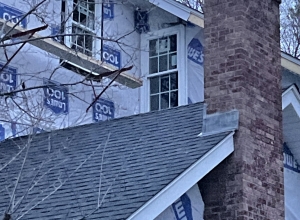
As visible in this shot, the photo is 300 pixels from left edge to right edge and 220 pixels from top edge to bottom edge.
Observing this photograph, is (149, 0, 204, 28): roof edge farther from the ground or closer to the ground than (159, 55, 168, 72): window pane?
farther from the ground

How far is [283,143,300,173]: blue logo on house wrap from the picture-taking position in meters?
11.6

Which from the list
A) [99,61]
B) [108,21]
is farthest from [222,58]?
[108,21]

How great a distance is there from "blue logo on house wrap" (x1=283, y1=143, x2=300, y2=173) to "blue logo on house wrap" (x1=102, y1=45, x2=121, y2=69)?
15.1ft

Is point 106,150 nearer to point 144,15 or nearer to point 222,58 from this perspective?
point 222,58

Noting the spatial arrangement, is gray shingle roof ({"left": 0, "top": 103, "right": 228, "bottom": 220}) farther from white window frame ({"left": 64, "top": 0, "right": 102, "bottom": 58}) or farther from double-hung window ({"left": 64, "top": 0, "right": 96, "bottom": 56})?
double-hung window ({"left": 64, "top": 0, "right": 96, "bottom": 56})

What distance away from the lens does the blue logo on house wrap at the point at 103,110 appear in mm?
14791

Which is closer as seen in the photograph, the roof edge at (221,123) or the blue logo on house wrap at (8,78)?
the roof edge at (221,123)

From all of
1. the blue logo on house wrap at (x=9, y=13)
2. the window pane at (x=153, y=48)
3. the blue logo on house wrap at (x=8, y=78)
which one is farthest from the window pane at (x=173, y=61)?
the blue logo on house wrap at (x=8, y=78)

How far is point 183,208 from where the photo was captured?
9.40 meters

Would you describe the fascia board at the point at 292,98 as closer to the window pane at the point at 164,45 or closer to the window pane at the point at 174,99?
the window pane at the point at 174,99

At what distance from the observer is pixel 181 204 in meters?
9.38

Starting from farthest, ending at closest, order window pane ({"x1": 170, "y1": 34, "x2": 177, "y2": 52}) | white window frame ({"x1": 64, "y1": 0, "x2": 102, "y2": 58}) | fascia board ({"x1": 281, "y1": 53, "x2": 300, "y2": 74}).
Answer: window pane ({"x1": 170, "y1": 34, "x2": 177, "y2": 52}) → fascia board ({"x1": 281, "y1": 53, "x2": 300, "y2": 74}) → white window frame ({"x1": 64, "y1": 0, "x2": 102, "y2": 58})

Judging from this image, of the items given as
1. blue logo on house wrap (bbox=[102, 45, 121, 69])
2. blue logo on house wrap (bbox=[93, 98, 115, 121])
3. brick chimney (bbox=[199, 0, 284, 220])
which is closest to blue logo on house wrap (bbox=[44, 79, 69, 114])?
blue logo on house wrap (bbox=[93, 98, 115, 121])

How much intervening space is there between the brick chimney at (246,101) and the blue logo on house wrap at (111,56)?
499 cm
